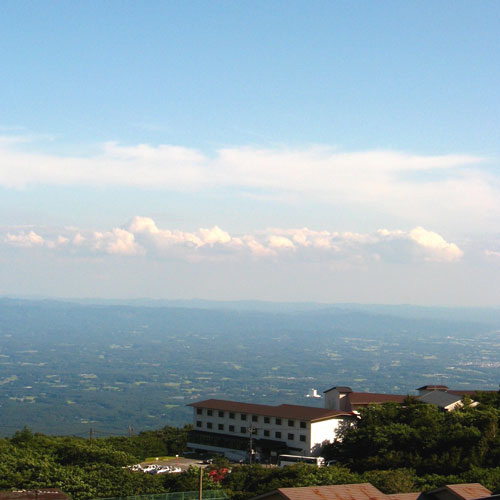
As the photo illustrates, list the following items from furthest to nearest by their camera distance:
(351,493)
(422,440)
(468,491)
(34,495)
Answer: (422,440), (34,495), (468,491), (351,493)

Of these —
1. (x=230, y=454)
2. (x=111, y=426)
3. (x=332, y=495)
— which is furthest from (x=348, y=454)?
(x=111, y=426)

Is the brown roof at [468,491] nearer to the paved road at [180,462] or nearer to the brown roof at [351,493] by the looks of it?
the brown roof at [351,493]

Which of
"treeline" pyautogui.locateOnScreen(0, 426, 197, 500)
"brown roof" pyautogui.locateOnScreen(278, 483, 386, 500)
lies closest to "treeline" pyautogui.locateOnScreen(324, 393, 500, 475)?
"treeline" pyautogui.locateOnScreen(0, 426, 197, 500)

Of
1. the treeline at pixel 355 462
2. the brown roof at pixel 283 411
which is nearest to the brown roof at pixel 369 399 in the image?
the brown roof at pixel 283 411

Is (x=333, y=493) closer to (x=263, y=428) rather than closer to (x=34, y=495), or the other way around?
(x=34, y=495)

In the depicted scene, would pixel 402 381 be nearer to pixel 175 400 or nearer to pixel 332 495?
pixel 175 400

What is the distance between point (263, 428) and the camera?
43.7m

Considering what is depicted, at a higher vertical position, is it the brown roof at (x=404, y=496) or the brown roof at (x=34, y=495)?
the brown roof at (x=404, y=496)

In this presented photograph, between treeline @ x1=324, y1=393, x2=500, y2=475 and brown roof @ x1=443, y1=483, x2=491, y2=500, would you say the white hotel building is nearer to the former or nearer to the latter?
treeline @ x1=324, y1=393, x2=500, y2=475

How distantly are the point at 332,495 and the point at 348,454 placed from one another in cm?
1750

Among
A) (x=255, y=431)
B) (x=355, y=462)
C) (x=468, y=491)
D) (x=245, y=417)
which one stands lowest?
(x=255, y=431)

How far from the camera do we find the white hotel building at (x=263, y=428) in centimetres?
4166

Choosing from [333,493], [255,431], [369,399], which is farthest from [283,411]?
[333,493]

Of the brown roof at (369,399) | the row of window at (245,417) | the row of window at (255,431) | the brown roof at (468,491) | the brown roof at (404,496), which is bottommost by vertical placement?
the row of window at (255,431)
